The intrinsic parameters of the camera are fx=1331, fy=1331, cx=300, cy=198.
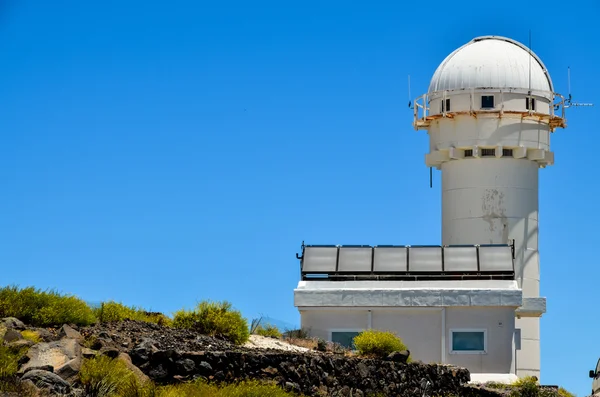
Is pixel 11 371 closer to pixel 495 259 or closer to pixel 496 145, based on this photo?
pixel 495 259

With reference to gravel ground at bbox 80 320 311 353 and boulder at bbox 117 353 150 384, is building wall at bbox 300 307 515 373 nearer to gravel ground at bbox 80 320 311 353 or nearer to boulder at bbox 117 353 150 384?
gravel ground at bbox 80 320 311 353

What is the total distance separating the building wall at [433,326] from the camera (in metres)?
44.5

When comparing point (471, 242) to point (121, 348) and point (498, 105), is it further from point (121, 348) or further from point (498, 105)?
point (121, 348)

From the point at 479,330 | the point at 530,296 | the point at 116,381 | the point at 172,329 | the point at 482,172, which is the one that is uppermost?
the point at 482,172

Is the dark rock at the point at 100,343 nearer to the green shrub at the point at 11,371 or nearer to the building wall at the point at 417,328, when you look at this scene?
the green shrub at the point at 11,371

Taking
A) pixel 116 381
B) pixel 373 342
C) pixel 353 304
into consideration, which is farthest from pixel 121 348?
pixel 353 304

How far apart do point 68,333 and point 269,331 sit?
1217cm

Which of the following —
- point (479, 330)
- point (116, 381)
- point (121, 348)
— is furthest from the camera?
point (479, 330)

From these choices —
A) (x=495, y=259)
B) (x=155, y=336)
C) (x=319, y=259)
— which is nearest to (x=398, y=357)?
(x=155, y=336)

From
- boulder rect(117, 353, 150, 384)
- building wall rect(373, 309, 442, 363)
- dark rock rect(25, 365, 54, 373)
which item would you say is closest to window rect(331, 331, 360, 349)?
building wall rect(373, 309, 442, 363)

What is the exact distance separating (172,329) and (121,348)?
4.17 meters

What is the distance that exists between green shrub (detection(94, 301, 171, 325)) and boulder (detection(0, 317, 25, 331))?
127 inches

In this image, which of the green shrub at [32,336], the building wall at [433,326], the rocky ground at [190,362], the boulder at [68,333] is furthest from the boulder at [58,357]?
the building wall at [433,326]

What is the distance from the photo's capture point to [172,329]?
3269 centimetres
